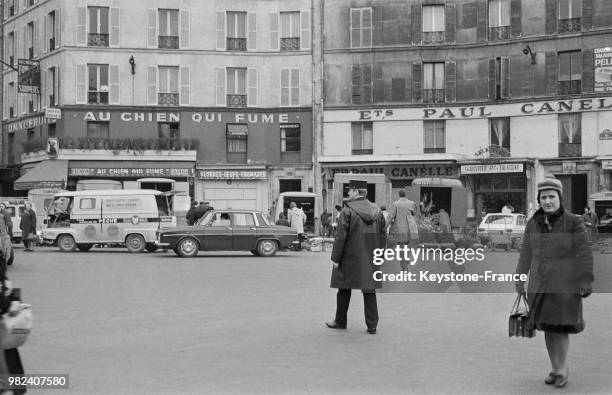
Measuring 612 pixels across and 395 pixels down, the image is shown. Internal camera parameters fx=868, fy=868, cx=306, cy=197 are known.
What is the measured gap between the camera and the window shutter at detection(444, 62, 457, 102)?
44750 mm

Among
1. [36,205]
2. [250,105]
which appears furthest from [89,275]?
[250,105]

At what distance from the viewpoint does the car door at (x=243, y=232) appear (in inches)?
1045

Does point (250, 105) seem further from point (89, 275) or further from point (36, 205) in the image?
point (89, 275)

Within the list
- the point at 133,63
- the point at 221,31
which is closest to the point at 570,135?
the point at 221,31

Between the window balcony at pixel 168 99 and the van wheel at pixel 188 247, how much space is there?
21.0 m

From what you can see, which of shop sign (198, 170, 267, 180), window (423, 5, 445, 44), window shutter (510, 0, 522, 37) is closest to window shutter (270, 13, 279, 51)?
shop sign (198, 170, 267, 180)

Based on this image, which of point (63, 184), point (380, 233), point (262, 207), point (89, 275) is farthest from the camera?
point (262, 207)

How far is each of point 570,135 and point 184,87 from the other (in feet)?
65.5

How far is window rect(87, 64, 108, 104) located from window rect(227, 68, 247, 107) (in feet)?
21.2

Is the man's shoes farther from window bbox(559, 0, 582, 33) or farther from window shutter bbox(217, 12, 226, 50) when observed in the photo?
window shutter bbox(217, 12, 226, 50)

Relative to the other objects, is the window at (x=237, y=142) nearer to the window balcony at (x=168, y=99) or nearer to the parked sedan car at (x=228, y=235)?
the window balcony at (x=168, y=99)

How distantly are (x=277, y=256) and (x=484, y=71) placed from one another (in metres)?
21.4

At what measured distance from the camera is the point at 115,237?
29.4m

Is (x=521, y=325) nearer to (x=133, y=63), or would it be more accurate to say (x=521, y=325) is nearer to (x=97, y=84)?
(x=133, y=63)
